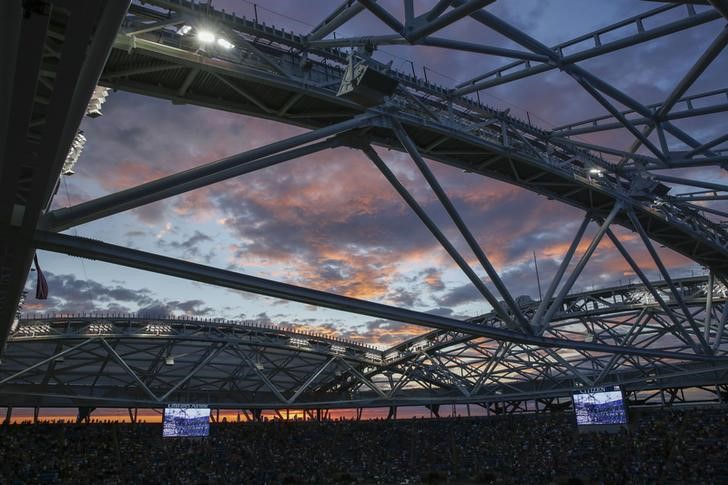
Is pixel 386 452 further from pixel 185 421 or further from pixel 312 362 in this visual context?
pixel 185 421

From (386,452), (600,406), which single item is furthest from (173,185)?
(386,452)

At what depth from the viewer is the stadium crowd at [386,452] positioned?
3941cm

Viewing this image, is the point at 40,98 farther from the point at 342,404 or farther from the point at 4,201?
the point at 342,404

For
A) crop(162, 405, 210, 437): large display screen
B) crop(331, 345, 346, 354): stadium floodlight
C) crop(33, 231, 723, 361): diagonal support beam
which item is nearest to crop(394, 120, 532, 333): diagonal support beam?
crop(33, 231, 723, 361): diagonal support beam

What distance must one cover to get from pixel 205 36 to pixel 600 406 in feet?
136

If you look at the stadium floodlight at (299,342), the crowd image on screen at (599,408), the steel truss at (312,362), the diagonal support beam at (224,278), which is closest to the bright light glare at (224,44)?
the diagonal support beam at (224,278)

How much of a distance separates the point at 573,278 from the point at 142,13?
1519cm

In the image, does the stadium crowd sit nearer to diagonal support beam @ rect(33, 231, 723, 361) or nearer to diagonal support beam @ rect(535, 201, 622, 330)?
diagonal support beam @ rect(535, 201, 622, 330)

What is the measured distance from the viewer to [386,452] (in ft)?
169

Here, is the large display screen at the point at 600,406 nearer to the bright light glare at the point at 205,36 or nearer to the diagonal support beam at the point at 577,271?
the diagonal support beam at the point at 577,271

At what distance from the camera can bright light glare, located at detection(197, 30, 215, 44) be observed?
1136 centimetres

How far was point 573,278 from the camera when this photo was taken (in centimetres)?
1938

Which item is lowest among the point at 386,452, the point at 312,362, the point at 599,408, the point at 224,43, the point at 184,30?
the point at 386,452

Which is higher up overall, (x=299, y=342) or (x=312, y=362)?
(x=299, y=342)
